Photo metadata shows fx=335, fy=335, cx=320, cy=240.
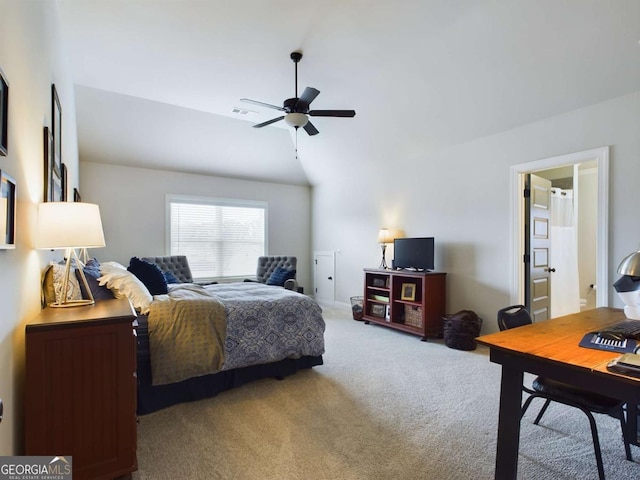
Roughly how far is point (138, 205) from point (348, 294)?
402 cm

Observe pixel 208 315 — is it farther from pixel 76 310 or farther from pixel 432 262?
pixel 432 262

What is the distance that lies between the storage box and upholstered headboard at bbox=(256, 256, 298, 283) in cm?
226

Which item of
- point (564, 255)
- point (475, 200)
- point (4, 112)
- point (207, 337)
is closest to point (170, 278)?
point (207, 337)

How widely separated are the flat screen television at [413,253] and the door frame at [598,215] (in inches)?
38.9

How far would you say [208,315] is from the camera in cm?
272

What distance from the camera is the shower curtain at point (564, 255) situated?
483 cm

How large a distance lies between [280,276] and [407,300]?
6.97ft

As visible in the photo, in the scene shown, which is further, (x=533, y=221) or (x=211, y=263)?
(x=211, y=263)

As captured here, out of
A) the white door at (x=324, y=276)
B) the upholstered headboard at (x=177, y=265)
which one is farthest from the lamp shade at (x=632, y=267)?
the upholstered headboard at (x=177, y=265)

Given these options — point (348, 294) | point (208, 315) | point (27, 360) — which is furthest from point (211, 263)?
point (27, 360)

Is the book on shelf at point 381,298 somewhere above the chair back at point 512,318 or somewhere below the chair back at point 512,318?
below

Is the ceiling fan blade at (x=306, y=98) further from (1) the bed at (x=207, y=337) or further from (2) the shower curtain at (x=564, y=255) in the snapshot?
(2) the shower curtain at (x=564, y=255)

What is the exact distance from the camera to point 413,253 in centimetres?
474

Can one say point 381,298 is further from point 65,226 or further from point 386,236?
point 65,226
